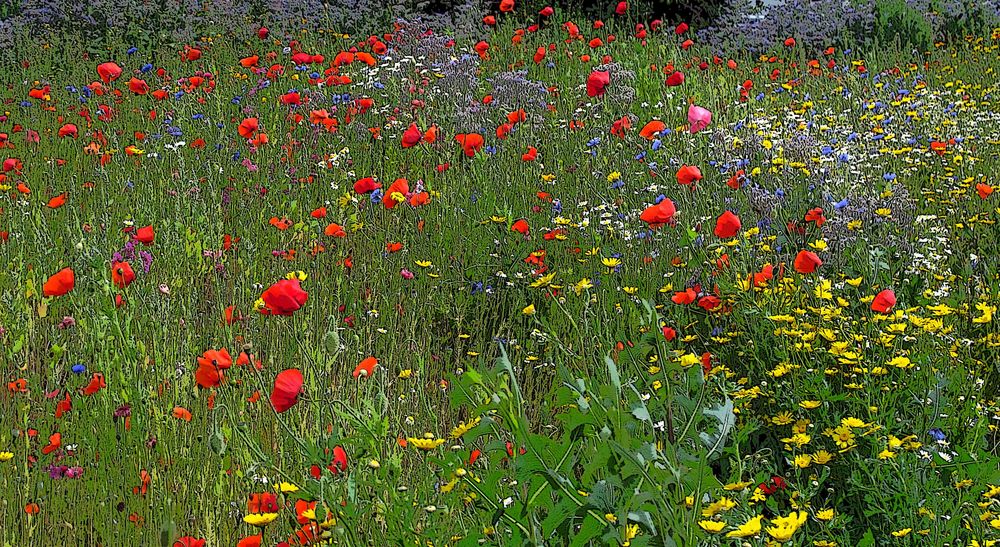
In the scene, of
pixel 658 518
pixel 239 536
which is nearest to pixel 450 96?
pixel 239 536

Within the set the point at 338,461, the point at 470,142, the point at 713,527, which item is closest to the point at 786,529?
the point at 713,527

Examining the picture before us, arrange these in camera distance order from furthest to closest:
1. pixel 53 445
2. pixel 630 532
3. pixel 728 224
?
pixel 728 224
pixel 53 445
pixel 630 532

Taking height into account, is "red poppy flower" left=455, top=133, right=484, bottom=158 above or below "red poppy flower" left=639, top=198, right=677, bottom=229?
below

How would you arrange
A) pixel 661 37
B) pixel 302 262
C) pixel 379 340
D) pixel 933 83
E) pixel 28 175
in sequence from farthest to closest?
pixel 661 37
pixel 933 83
pixel 28 175
pixel 302 262
pixel 379 340

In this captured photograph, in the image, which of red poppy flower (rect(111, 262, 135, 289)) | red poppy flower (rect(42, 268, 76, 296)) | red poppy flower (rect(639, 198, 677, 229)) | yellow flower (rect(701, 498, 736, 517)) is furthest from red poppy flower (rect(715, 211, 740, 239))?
red poppy flower (rect(42, 268, 76, 296))

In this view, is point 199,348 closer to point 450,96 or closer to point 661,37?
point 450,96

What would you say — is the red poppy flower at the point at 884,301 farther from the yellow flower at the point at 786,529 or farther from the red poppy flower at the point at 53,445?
the red poppy flower at the point at 53,445

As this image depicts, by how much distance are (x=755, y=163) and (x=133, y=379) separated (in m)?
2.72

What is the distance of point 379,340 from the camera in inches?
126

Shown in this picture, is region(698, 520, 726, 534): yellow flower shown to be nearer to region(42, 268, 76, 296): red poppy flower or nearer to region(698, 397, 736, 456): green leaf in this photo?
region(698, 397, 736, 456): green leaf

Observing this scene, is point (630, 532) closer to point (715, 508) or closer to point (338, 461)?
point (715, 508)

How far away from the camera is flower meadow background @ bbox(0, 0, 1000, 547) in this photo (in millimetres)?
1697

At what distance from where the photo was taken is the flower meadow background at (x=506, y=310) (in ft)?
5.57

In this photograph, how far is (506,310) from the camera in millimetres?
3506
